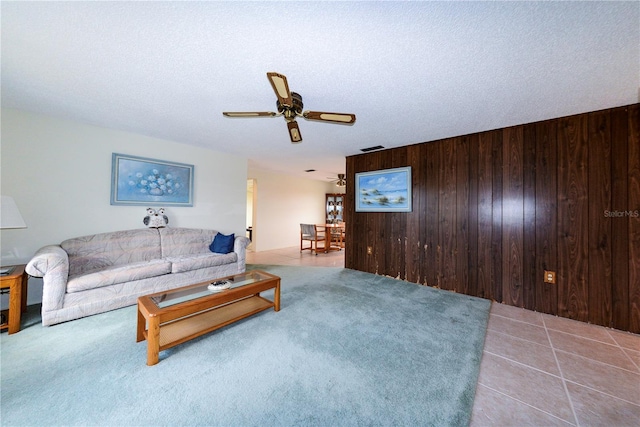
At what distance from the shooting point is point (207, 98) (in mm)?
2184

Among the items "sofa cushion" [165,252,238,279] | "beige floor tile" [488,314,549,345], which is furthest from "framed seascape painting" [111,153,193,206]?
"beige floor tile" [488,314,549,345]

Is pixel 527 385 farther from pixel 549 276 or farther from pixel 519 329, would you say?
pixel 549 276

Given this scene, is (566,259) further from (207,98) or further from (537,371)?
(207,98)

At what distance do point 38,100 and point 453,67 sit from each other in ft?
13.0

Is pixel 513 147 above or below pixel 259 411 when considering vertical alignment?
above

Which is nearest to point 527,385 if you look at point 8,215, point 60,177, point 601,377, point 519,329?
point 601,377

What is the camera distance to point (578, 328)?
7.28 ft

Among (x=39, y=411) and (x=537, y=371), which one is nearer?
(x=39, y=411)

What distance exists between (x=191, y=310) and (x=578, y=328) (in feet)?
12.0

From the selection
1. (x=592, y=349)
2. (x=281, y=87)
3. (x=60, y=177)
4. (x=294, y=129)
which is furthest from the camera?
(x=60, y=177)

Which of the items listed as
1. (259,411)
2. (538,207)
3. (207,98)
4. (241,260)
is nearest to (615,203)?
(538,207)

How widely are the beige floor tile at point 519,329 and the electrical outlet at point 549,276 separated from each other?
651 mm

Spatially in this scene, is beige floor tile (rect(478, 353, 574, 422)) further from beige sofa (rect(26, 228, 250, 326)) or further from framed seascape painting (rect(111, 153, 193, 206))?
framed seascape painting (rect(111, 153, 193, 206))

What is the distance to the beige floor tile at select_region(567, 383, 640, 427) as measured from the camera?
120cm
